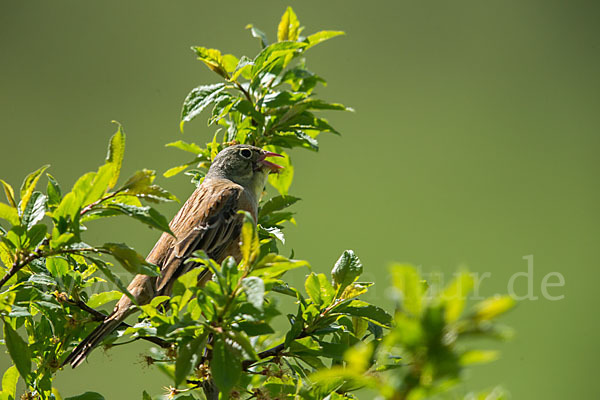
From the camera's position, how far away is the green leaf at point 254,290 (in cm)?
83

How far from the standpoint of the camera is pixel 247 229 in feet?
2.95

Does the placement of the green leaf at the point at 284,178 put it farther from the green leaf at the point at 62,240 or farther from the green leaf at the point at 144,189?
the green leaf at the point at 62,240

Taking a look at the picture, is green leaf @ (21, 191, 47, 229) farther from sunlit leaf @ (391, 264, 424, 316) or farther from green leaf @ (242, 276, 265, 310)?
sunlit leaf @ (391, 264, 424, 316)

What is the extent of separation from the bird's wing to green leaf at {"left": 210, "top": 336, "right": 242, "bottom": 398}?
2.56ft

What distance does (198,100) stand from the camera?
4.67ft

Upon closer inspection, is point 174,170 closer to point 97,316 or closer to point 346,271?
point 97,316

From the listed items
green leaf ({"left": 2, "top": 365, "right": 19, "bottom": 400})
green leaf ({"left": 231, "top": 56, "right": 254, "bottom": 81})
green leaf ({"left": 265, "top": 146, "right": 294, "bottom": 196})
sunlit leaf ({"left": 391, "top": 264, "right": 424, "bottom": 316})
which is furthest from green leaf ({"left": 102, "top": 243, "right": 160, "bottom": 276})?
green leaf ({"left": 265, "top": 146, "right": 294, "bottom": 196})

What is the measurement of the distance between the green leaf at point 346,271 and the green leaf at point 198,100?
1.61 feet

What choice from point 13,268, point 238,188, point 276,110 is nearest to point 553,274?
point 238,188

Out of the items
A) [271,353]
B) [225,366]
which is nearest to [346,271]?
[271,353]

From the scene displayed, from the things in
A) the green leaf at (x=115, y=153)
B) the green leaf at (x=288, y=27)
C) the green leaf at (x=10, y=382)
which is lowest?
the green leaf at (x=10, y=382)

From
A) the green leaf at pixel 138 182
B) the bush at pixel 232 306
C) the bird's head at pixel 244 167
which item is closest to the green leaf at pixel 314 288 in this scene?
the bush at pixel 232 306

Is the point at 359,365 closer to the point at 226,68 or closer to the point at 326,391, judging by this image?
the point at 326,391

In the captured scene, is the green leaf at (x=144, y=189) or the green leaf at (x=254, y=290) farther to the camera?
the green leaf at (x=144, y=189)
